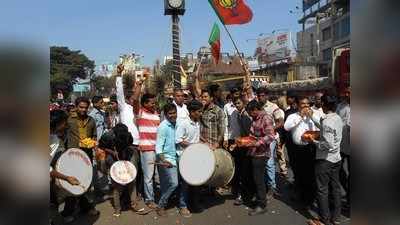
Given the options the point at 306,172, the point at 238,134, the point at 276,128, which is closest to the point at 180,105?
the point at 238,134

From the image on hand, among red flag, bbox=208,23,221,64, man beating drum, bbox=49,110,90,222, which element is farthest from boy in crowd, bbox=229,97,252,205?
red flag, bbox=208,23,221,64

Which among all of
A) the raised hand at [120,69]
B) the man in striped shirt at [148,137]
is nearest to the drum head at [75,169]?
the man in striped shirt at [148,137]

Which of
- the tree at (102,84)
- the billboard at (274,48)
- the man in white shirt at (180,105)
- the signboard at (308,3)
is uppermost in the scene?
the signboard at (308,3)

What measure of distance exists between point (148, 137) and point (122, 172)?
645mm

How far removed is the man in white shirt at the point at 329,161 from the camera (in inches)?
203

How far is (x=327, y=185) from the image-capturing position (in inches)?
214

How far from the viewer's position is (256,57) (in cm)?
8844

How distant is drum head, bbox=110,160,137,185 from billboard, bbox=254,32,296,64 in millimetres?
72261

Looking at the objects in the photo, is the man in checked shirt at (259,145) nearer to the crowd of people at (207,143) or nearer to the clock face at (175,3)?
the crowd of people at (207,143)

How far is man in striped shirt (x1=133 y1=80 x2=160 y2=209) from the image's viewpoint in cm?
649

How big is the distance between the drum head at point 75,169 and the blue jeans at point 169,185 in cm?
144
